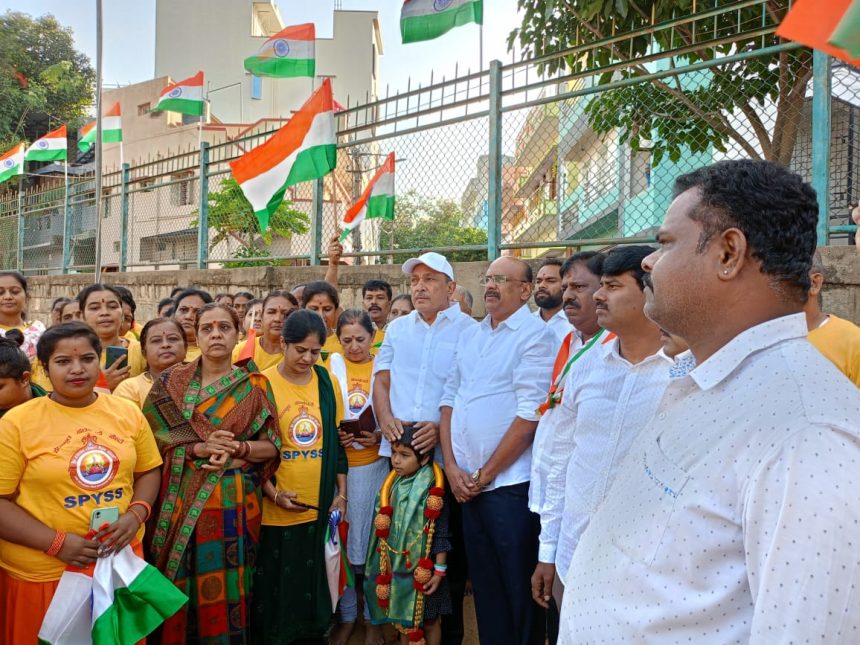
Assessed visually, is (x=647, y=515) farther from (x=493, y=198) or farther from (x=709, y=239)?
(x=493, y=198)

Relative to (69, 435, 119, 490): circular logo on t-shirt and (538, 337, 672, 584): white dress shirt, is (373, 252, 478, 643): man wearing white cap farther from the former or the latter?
(69, 435, 119, 490): circular logo on t-shirt

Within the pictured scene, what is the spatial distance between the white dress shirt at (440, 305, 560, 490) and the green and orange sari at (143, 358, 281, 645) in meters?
1.05

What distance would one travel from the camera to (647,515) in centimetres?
113

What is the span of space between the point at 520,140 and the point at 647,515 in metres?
4.71

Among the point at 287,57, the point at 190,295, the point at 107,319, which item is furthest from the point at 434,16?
the point at 107,319

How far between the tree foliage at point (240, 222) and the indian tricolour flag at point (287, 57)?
4.97ft

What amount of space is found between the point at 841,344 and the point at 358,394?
2.55 m

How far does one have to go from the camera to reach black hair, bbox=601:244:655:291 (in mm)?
2418

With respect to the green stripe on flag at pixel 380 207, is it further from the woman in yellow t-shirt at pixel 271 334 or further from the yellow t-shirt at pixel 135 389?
the yellow t-shirt at pixel 135 389

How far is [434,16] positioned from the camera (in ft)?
19.7

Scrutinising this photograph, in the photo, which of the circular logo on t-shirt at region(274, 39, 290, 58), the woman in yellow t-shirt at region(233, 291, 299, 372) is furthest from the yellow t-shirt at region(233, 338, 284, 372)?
the circular logo on t-shirt at region(274, 39, 290, 58)

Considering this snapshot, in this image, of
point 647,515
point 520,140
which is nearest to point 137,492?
point 647,515

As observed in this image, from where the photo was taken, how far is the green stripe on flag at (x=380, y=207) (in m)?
6.65

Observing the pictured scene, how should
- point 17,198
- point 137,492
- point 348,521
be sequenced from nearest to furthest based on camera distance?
point 137,492 < point 348,521 < point 17,198
